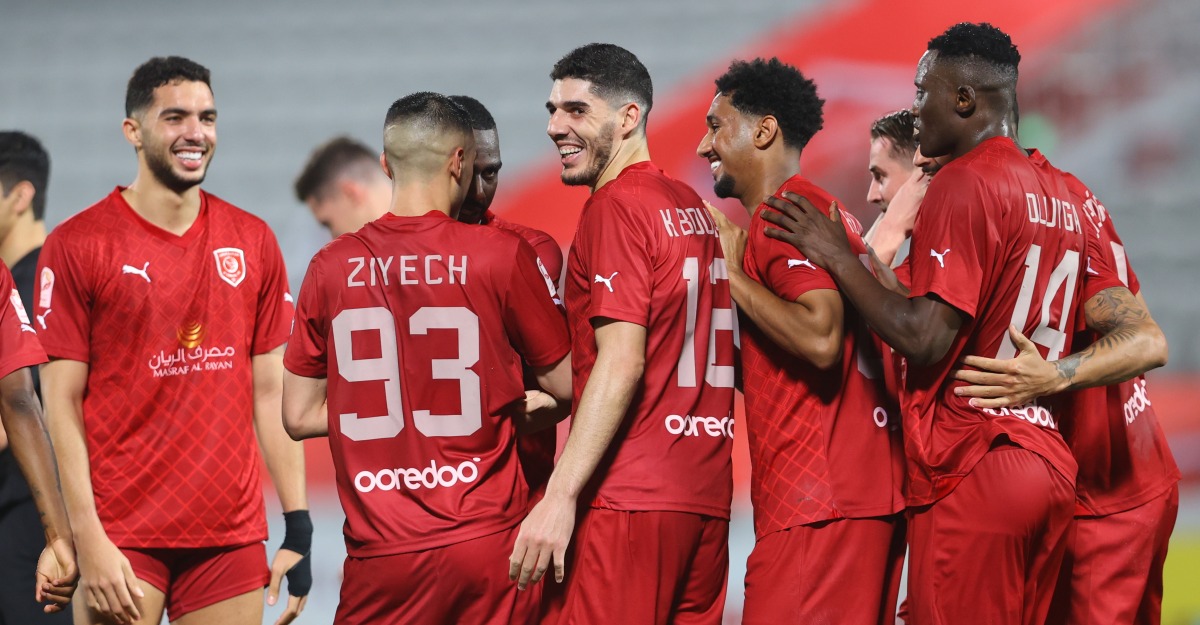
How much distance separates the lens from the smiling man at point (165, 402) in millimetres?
4148

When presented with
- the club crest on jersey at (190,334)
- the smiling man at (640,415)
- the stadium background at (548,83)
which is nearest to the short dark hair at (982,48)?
the smiling man at (640,415)

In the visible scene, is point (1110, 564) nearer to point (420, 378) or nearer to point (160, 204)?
point (420, 378)

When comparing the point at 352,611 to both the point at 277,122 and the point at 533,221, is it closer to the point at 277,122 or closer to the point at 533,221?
the point at 533,221

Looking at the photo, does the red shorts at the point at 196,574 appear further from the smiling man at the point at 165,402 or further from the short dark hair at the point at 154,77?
the short dark hair at the point at 154,77

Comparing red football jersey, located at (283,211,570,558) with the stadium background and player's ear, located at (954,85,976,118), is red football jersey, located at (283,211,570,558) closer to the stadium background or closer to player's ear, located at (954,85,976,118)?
player's ear, located at (954,85,976,118)

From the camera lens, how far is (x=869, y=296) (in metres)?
3.43

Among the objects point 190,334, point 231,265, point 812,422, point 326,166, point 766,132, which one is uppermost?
point 326,166

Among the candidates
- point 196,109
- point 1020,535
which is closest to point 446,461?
point 1020,535

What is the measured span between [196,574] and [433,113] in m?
1.90

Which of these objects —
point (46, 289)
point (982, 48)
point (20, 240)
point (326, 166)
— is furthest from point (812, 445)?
point (326, 166)

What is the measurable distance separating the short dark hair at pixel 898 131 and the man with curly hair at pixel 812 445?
1222mm

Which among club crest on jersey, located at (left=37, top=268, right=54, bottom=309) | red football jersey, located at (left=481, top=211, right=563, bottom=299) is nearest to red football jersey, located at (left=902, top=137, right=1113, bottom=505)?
red football jersey, located at (left=481, top=211, right=563, bottom=299)

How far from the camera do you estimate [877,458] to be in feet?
11.9

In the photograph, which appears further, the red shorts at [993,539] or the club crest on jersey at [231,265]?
the club crest on jersey at [231,265]
